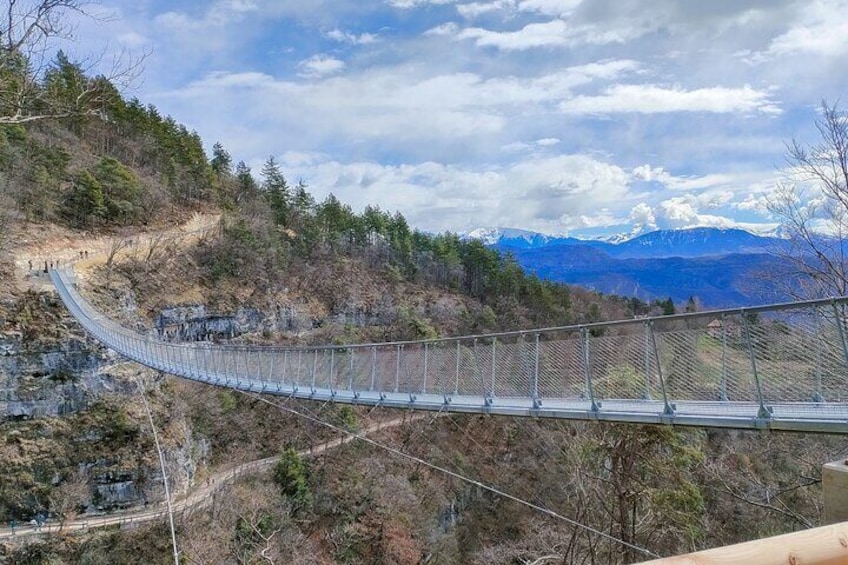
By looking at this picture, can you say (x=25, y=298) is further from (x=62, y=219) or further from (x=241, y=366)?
(x=241, y=366)

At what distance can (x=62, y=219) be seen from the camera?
23875 mm

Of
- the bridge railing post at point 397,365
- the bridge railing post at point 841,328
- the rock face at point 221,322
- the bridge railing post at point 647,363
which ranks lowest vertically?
the rock face at point 221,322

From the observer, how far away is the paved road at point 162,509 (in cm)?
1417

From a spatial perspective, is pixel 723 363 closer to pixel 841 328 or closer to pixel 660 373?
pixel 660 373

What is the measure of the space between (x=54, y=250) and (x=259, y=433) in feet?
38.7

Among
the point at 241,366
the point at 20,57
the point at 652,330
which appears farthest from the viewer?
the point at 241,366

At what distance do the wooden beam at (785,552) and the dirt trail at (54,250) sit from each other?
2161 cm

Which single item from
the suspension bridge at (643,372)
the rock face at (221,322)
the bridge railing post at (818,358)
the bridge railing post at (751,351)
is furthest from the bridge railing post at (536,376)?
the rock face at (221,322)

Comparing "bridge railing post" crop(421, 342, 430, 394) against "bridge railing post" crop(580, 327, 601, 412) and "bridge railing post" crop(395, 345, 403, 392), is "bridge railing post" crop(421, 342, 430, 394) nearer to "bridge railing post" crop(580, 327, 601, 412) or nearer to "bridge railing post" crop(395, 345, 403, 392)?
"bridge railing post" crop(395, 345, 403, 392)

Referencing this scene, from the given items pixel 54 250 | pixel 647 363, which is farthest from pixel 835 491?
pixel 54 250

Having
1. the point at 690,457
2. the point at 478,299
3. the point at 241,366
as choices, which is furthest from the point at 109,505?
the point at 478,299

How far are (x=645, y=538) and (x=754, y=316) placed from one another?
6248 millimetres

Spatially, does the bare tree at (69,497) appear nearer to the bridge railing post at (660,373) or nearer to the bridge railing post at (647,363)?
the bridge railing post at (647,363)

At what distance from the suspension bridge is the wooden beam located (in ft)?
6.60
